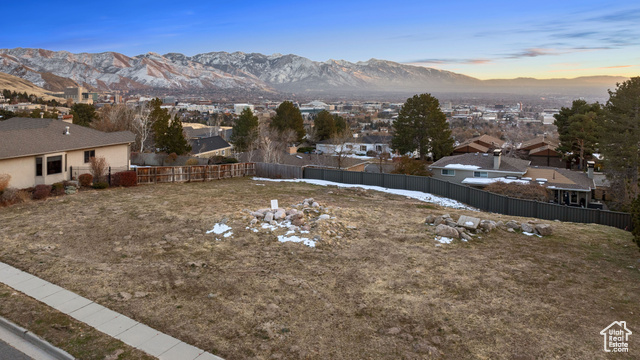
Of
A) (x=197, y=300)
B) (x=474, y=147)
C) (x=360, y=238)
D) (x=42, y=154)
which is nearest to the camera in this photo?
(x=197, y=300)

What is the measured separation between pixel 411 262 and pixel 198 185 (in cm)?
2140

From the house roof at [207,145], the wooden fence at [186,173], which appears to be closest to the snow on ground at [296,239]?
the wooden fence at [186,173]

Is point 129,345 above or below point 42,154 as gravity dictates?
below

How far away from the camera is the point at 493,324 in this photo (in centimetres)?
989

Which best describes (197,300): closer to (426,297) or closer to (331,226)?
(426,297)

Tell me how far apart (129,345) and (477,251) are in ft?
38.9

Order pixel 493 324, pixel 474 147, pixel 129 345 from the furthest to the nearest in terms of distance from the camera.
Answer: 1. pixel 474 147
2. pixel 493 324
3. pixel 129 345

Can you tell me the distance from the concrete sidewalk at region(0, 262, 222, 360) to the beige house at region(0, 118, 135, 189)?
582 inches

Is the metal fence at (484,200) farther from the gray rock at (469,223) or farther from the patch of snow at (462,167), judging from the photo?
the patch of snow at (462,167)

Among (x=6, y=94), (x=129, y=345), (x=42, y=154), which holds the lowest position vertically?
(x=129, y=345)

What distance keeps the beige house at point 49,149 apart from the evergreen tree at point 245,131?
111 feet

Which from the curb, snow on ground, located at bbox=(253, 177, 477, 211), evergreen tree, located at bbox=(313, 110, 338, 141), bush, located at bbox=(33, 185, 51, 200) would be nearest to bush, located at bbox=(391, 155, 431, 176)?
snow on ground, located at bbox=(253, 177, 477, 211)

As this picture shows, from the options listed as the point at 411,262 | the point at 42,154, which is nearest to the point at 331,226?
the point at 411,262

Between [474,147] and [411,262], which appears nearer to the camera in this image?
[411,262]
